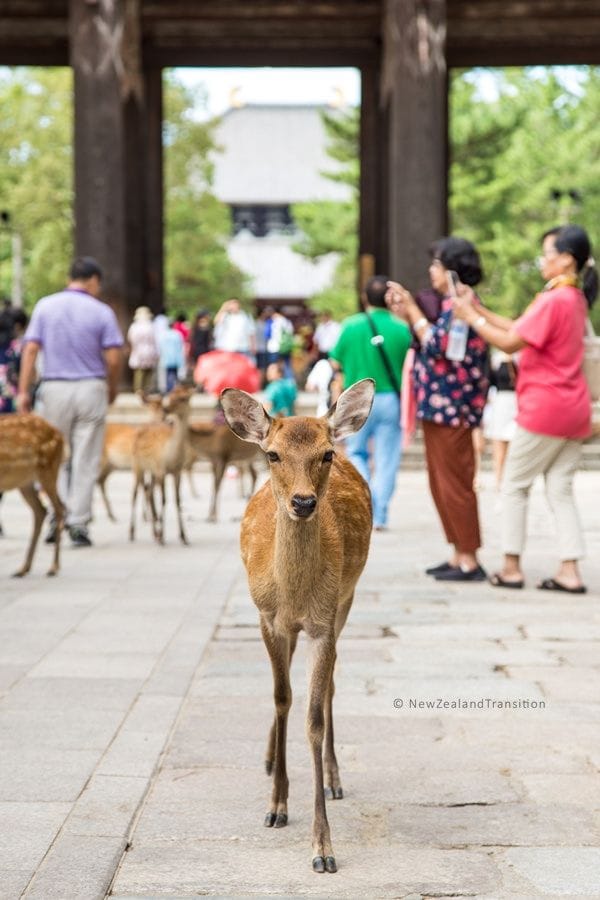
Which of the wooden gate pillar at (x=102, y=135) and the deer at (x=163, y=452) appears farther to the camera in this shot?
the wooden gate pillar at (x=102, y=135)

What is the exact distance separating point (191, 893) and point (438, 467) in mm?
5138

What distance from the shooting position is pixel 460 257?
8.16m

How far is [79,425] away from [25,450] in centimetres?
143

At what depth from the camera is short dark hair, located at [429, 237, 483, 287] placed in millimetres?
8164

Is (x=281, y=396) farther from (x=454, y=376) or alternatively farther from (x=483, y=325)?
(x=483, y=325)

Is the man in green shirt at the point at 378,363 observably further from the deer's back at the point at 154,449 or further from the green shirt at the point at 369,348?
the deer's back at the point at 154,449

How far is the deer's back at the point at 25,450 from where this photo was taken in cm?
856

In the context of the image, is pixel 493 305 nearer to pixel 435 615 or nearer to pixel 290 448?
pixel 435 615

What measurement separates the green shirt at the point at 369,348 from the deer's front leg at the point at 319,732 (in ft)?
21.9

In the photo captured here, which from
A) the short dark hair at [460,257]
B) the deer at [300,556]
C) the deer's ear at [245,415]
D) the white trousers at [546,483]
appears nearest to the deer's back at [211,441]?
the short dark hair at [460,257]

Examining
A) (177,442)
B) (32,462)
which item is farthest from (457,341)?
(177,442)

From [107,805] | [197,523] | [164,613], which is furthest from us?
[197,523]

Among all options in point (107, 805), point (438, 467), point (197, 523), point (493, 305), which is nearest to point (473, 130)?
point (493, 305)

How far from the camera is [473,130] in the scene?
133 ft
